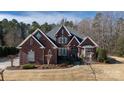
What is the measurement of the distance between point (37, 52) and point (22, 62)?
33cm

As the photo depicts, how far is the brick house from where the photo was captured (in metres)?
18.2

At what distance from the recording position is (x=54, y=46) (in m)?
18.3

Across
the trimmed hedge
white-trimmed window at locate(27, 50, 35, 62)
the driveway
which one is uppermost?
the trimmed hedge

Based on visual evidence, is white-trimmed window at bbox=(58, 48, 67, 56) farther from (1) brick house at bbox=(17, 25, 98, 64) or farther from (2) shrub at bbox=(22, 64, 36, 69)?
(2) shrub at bbox=(22, 64, 36, 69)

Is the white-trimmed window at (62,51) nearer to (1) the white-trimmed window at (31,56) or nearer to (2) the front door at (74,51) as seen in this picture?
(2) the front door at (74,51)

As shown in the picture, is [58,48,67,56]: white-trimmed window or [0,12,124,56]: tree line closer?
[0,12,124,56]: tree line

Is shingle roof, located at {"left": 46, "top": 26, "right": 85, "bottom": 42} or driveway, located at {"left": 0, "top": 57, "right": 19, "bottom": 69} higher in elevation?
shingle roof, located at {"left": 46, "top": 26, "right": 85, "bottom": 42}

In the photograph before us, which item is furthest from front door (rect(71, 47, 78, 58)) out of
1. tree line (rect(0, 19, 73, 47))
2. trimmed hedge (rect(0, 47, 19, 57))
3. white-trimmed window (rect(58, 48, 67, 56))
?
trimmed hedge (rect(0, 47, 19, 57))

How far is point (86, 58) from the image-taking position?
18406mm

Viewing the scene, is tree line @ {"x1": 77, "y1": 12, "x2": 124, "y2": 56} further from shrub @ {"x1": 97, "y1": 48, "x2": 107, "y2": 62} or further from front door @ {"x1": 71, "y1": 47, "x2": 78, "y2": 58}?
front door @ {"x1": 71, "y1": 47, "x2": 78, "y2": 58}

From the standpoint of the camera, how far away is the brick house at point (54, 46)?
18.2 m

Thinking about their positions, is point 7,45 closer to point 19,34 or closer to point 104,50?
point 19,34
